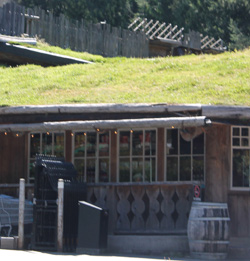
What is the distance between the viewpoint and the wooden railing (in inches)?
579

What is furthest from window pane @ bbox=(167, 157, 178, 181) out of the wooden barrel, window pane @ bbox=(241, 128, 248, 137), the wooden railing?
the wooden barrel

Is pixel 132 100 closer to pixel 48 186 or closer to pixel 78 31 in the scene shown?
pixel 48 186

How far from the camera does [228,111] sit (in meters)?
14.3

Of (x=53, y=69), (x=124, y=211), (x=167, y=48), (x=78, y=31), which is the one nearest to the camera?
(x=124, y=211)

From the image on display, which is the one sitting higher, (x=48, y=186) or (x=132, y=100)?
(x=132, y=100)

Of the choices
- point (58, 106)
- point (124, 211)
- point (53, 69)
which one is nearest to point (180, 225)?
point (124, 211)

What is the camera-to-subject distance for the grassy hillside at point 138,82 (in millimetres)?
16016

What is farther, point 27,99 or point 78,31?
point 78,31

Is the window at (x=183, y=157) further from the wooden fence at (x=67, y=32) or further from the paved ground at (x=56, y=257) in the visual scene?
the wooden fence at (x=67, y=32)

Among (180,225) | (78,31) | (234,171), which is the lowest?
(180,225)

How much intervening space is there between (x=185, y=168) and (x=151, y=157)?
Result: 83cm

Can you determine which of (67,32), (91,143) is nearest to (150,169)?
(91,143)

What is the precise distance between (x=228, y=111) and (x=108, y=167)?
333 cm

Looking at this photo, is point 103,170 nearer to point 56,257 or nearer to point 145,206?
point 145,206
